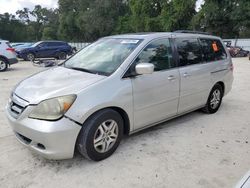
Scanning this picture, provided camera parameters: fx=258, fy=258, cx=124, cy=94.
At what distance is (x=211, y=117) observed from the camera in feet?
16.3

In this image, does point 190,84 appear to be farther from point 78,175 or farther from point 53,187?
point 53,187

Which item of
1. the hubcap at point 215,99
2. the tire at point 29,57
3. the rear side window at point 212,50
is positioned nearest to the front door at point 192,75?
the rear side window at point 212,50

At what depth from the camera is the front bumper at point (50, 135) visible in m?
2.79

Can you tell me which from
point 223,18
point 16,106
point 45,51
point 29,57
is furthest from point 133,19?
point 16,106

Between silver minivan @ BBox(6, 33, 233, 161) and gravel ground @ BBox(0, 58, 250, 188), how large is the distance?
9.4 inches

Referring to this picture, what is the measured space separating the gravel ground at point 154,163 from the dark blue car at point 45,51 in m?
14.7

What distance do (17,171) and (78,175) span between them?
2.43 ft

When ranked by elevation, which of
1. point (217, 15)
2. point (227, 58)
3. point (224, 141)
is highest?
point (217, 15)

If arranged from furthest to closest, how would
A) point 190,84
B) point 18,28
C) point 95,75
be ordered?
point 18,28, point 190,84, point 95,75

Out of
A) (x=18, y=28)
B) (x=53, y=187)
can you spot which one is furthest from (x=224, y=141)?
(x=18, y=28)

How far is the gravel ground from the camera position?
2.87 metres

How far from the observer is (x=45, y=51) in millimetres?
18516

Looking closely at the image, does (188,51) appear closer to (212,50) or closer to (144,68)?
(212,50)

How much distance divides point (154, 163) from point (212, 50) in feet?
9.13
